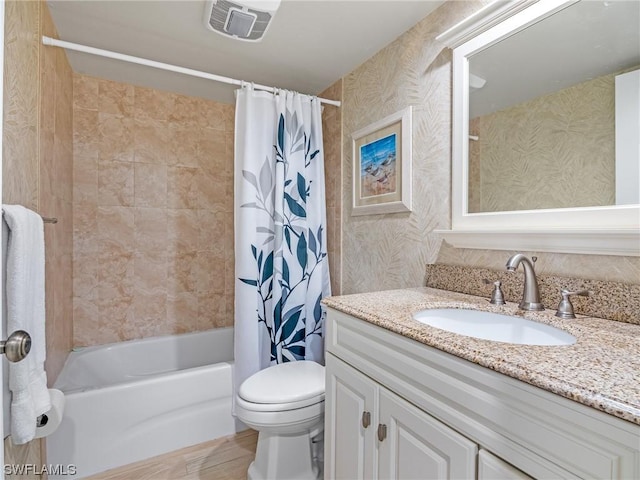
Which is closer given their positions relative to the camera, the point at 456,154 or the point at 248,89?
the point at 456,154

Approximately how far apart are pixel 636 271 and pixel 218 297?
96.4 inches

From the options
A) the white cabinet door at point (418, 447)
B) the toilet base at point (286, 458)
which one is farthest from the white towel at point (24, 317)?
the white cabinet door at point (418, 447)

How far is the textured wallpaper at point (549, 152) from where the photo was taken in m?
1.00

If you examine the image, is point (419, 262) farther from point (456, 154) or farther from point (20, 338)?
point (20, 338)

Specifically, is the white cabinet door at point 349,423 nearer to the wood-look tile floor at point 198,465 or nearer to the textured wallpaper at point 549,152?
the wood-look tile floor at point 198,465

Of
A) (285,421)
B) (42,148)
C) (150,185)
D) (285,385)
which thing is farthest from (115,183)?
(285,421)

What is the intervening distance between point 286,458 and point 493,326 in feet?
3.50

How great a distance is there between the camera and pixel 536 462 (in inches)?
24.4

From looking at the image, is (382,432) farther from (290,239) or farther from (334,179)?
(334,179)

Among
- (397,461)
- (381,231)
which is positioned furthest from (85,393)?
(381,231)

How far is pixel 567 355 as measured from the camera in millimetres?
684

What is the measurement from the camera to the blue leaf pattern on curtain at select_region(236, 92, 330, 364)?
6.36ft

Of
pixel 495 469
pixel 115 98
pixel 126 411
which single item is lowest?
pixel 126 411

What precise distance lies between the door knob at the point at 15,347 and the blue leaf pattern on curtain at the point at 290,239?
4.06 feet
